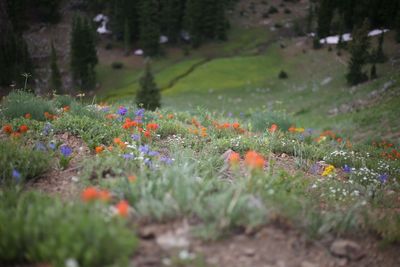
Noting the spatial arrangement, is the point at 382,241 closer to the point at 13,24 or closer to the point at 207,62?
the point at 207,62

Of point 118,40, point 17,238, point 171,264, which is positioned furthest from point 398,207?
point 118,40

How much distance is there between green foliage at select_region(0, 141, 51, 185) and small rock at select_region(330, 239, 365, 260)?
3479mm

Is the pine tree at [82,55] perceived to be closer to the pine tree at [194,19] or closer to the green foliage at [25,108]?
the pine tree at [194,19]

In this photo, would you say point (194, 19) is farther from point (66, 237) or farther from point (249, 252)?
point (66, 237)

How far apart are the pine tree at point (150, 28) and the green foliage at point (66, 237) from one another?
202 feet

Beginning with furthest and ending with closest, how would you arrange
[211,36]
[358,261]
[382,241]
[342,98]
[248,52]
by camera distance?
[211,36] < [248,52] < [342,98] < [382,241] < [358,261]

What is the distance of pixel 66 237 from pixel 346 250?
258cm

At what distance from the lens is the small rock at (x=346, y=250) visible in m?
3.29

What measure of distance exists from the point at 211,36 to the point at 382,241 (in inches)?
2655

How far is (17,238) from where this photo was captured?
8.73 feet

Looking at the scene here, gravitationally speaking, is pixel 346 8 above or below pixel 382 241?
above

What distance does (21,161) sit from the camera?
4113mm

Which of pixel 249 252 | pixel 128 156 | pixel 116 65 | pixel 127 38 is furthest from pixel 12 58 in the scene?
pixel 249 252

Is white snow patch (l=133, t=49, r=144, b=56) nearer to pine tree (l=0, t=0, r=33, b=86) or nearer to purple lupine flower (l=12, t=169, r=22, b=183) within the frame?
pine tree (l=0, t=0, r=33, b=86)
